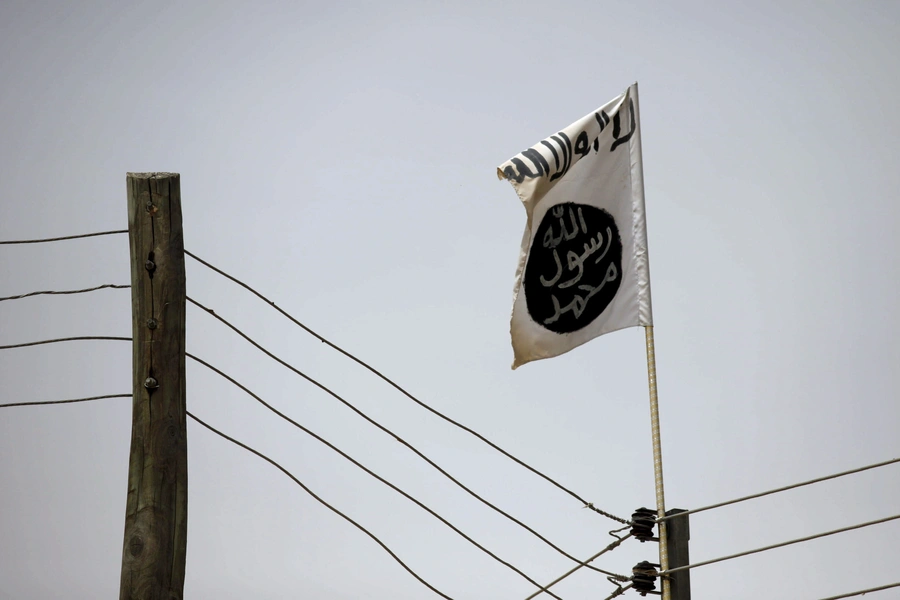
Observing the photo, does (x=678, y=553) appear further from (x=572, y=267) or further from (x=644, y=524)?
(x=572, y=267)

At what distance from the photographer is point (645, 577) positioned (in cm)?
292

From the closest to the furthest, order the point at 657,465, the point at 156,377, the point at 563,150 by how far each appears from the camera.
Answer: the point at 156,377, the point at 657,465, the point at 563,150

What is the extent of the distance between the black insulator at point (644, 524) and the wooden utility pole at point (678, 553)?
5 cm

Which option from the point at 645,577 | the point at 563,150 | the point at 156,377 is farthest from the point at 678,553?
the point at 156,377

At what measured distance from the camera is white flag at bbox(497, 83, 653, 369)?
3010 millimetres

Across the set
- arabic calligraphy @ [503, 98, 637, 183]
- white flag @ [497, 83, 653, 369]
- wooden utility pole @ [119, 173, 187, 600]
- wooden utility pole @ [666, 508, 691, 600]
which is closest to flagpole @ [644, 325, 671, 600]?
wooden utility pole @ [666, 508, 691, 600]

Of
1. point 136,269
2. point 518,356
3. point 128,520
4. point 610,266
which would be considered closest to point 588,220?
point 610,266

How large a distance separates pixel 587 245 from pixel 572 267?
8 cm

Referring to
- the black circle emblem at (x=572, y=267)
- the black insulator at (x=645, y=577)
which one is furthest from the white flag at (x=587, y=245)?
the black insulator at (x=645, y=577)

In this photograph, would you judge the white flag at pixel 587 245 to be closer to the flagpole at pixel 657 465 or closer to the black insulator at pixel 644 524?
the flagpole at pixel 657 465

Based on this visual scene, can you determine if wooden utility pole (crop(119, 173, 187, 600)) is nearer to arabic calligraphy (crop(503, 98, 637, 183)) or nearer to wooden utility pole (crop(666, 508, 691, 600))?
arabic calligraphy (crop(503, 98, 637, 183))

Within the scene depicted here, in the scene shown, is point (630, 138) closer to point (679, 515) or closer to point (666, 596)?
point (679, 515)

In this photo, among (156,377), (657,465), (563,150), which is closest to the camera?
(156,377)

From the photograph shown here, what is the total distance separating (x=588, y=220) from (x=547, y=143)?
27 centimetres
